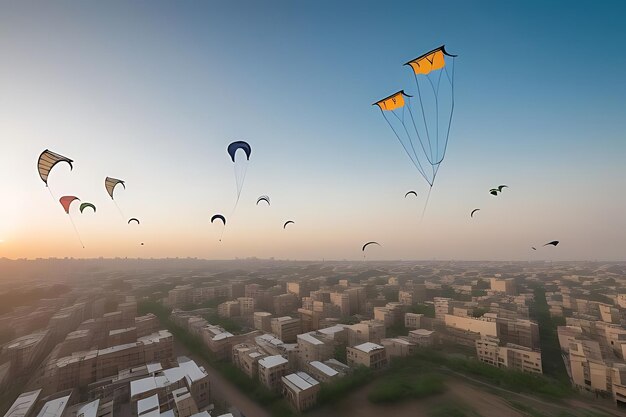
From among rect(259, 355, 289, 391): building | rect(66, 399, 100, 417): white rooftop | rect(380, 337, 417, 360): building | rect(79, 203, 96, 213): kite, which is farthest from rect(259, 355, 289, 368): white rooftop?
rect(79, 203, 96, 213): kite

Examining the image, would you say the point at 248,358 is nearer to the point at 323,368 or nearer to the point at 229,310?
the point at 323,368

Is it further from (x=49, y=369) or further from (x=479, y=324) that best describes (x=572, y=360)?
(x=49, y=369)

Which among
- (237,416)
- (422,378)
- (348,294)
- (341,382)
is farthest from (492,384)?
(348,294)

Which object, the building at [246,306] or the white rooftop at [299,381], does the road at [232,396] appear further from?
the building at [246,306]

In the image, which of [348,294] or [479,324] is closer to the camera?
[479,324]

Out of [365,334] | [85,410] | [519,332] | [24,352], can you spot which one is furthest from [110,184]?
[519,332]

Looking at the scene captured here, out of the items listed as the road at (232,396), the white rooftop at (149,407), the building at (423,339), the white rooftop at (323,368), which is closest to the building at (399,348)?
the building at (423,339)
